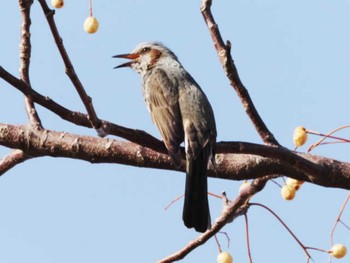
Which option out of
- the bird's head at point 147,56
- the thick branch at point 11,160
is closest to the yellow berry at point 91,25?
the thick branch at point 11,160

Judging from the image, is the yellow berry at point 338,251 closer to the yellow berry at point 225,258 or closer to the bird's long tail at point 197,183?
the yellow berry at point 225,258

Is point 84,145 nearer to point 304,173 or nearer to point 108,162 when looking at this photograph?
point 108,162

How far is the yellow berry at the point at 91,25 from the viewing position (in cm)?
442

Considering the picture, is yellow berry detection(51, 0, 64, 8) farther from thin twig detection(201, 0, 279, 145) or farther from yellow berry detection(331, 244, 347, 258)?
yellow berry detection(331, 244, 347, 258)

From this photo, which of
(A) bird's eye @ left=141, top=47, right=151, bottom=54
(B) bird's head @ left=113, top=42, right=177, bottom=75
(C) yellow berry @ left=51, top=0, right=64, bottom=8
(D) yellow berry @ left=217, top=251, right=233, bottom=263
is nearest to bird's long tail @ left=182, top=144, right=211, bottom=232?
(D) yellow berry @ left=217, top=251, right=233, bottom=263

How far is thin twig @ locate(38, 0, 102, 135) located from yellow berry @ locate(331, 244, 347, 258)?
185 cm

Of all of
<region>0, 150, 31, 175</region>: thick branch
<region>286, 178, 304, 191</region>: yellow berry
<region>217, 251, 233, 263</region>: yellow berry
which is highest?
<region>0, 150, 31, 175</region>: thick branch

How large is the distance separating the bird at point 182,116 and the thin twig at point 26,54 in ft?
2.37

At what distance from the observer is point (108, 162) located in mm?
3922

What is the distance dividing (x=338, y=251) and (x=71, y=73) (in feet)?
7.02

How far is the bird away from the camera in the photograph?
165 inches

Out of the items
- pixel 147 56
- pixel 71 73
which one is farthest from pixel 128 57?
pixel 71 73

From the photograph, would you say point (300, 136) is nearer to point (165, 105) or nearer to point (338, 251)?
point (338, 251)

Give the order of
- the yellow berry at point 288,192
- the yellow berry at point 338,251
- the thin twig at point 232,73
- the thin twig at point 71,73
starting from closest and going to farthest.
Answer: the thin twig at point 71,73 < the thin twig at point 232,73 < the yellow berry at point 288,192 < the yellow berry at point 338,251
